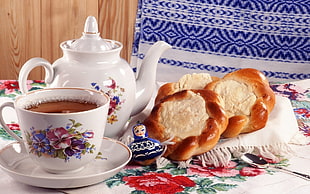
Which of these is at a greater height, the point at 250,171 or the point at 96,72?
the point at 96,72

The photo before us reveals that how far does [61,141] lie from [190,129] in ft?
0.87

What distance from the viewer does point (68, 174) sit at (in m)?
0.83

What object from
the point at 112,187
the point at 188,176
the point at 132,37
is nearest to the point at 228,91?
the point at 188,176

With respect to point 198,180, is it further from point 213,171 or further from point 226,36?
point 226,36

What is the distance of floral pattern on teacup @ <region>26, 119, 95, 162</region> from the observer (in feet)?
2.59

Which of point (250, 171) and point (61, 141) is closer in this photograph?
point (61, 141)

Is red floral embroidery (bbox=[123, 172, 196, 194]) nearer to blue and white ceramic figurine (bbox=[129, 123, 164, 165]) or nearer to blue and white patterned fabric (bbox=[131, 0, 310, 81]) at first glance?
blue and white ceramic figurine (bbox=[129, 123, 164, 165])

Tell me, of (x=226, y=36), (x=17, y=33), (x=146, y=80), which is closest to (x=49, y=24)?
(x=17, y=33)

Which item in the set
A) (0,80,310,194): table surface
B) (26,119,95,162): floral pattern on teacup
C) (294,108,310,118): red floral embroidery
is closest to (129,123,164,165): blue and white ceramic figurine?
(0,80,310,194): table surface

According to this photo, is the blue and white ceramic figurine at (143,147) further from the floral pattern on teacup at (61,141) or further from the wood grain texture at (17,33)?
the wood grain texture at (17,33)

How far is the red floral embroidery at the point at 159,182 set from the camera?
83 cm

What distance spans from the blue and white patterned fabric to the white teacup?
1592 millimetres

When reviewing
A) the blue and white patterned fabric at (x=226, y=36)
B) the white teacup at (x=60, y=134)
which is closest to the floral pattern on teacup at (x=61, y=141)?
the white teacup at (x=60, y=134)

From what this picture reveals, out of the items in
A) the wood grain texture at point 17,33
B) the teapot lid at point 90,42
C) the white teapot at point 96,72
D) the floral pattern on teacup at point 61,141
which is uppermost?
the teapot lid at point 90,42
